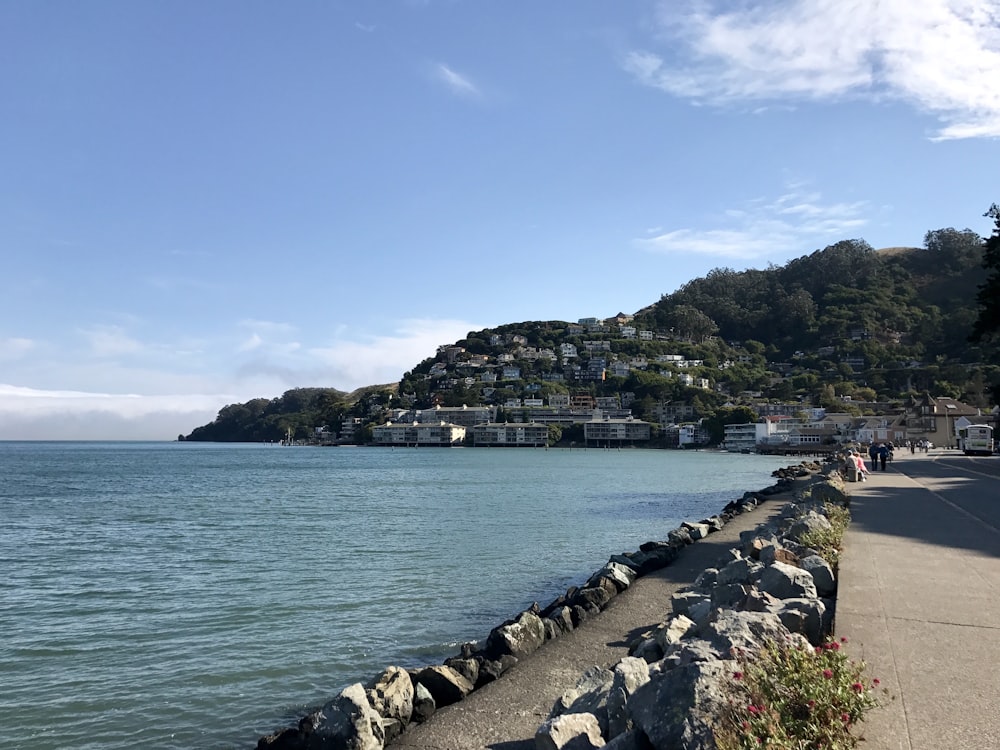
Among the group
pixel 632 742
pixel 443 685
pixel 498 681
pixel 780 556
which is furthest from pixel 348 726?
pixel 780 556

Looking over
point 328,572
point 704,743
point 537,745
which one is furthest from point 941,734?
point 328,572

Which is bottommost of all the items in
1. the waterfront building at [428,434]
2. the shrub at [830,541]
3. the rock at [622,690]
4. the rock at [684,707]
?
the rock at [622,690]

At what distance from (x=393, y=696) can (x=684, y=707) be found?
162 inches

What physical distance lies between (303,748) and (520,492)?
3721 cm

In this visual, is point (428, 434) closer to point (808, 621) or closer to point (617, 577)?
point (617, 577)

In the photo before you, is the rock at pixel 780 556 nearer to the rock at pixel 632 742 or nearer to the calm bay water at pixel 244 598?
the calm bay water at pixel 244 598

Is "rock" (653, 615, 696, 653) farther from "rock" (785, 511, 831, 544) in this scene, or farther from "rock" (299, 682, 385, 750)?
"rock" (785, 511, 831, 544)

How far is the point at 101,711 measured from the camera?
9023 mm

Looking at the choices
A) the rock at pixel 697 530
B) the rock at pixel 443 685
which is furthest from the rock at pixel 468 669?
the rock at pixel 697 530

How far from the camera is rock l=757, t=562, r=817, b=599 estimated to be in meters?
8.05

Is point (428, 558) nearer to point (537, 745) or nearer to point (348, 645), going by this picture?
point (348, 645)

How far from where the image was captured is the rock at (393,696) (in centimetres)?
733

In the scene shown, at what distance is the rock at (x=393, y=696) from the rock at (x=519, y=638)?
1985mm

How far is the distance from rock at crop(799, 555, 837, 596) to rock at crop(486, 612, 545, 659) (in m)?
3.55
